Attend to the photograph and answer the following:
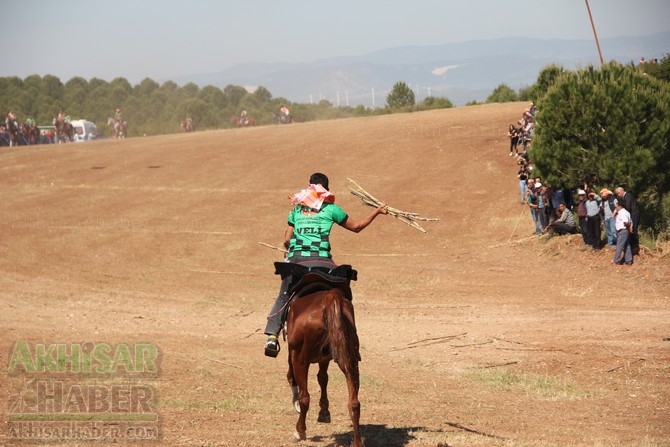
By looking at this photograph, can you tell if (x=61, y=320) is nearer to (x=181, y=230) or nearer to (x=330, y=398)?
(x=330, y=398)

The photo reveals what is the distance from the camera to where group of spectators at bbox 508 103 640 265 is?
24.3m

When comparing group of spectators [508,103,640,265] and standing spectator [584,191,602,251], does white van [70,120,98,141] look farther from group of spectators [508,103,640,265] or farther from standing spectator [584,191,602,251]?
standing spectator [584,191,602,251]

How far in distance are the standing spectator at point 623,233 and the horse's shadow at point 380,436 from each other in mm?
14184

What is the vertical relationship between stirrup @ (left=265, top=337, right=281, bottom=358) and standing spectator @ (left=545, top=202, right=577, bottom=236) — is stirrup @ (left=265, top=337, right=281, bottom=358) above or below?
above

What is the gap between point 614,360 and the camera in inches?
609

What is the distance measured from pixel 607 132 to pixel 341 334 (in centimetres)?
1800

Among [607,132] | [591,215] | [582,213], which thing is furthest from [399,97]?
[591,215]

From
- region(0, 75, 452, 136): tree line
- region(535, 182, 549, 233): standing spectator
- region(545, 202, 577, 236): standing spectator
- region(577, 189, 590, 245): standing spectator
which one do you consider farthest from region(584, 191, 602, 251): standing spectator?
region(0, 75, 452, 136): tree line

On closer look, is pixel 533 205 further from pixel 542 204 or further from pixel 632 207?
pixel 632 207

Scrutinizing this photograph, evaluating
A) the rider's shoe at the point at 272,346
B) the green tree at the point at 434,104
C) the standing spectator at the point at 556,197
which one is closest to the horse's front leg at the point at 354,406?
the rider's shoe at the point at 272,346

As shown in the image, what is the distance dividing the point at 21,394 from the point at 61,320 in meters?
7.71

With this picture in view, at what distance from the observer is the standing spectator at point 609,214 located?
81.3ft

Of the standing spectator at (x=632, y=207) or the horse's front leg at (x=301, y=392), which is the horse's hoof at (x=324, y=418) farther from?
the standing spectator at (x=632, y=207)

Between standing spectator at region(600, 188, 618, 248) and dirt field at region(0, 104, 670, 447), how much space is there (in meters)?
0.45
